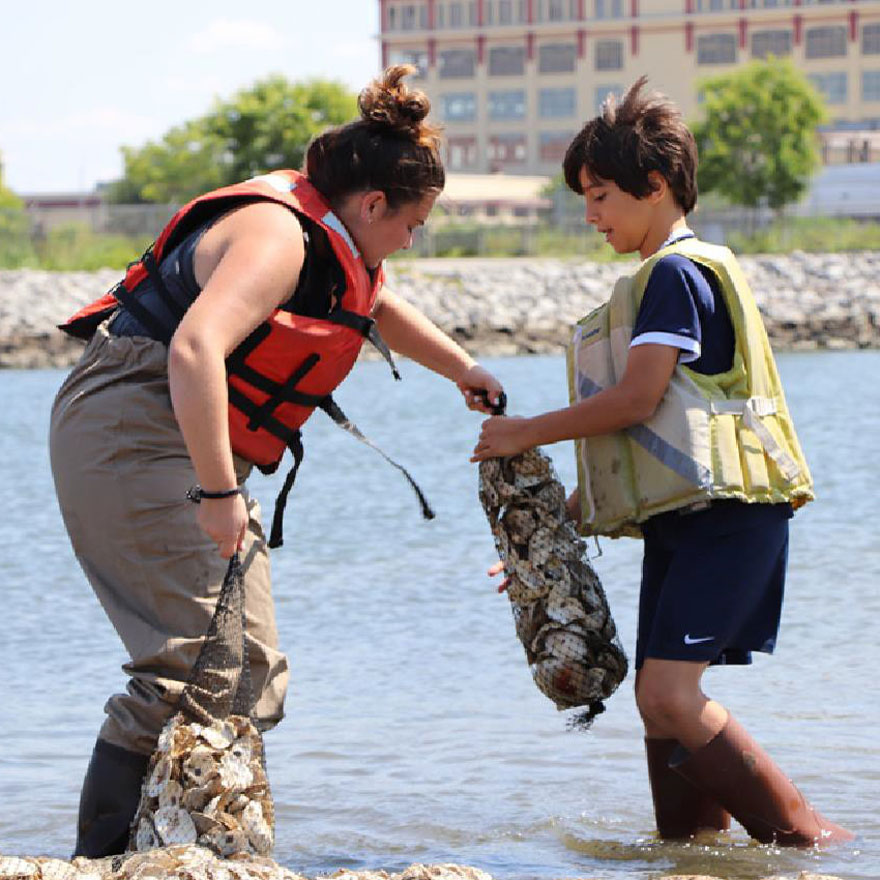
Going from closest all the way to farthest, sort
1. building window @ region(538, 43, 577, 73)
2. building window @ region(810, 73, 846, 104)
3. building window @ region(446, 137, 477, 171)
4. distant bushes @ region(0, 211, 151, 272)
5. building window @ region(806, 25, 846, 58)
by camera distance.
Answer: distant bushes @ region(0, 211, 151, 272)
building window @ region(810, 73, 846, 104)
building window @ region(806, 25, 846, 58)
building window @ region(538, 43, 577, 73)
building window @ region(446, 137, 477, 171)

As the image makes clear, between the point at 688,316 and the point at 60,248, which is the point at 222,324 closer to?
the point at 688,316

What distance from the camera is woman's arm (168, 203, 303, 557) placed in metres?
3.56

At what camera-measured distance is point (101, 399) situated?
3.88 m

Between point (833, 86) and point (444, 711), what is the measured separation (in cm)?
9319

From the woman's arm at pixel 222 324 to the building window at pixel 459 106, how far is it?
99.7 metres

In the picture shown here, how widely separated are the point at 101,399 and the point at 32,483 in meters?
13.6

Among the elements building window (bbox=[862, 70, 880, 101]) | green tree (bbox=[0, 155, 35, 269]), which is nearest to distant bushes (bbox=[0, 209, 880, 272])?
green tree (bbox=[0, 155, 35, 269])

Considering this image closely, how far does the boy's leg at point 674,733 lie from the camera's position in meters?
4.21

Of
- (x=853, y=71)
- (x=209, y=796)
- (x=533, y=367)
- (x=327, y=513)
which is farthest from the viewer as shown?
(x=853, y=71)

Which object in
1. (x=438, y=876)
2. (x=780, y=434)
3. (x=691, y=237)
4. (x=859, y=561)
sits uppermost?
(x=691, y=237)

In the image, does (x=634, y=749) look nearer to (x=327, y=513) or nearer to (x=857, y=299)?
(x=327, y=513)

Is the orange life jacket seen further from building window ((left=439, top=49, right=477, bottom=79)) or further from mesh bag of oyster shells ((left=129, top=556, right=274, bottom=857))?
building window ((left=439, top=49, right=477, bottom=79))

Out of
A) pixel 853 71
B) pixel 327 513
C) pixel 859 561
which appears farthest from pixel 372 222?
pixel 853 71

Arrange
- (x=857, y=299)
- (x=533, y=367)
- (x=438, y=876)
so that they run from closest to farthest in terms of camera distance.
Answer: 1. (x=438, y=876)
2. (x=533, y=367)
3. (x=857, y=299)
